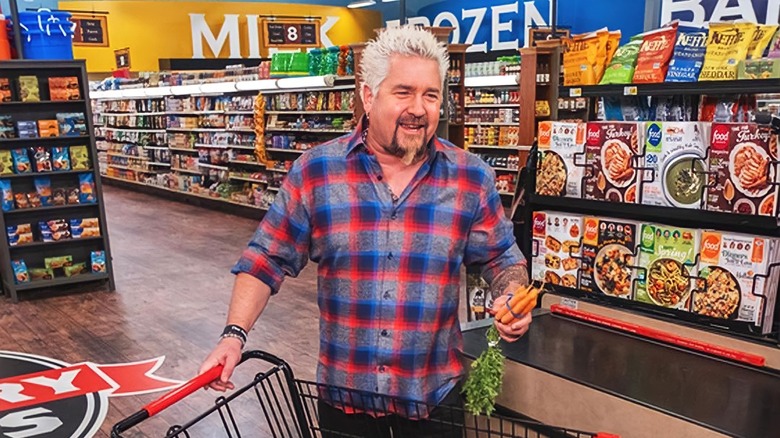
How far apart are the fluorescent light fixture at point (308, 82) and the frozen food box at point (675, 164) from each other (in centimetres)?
690

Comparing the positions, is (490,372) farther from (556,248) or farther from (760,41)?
(760,41)

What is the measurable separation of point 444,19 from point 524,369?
17.4 meters

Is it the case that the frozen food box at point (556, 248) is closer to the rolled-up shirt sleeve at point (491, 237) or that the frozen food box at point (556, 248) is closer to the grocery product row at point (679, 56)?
the grocery product row at point (679, 56)

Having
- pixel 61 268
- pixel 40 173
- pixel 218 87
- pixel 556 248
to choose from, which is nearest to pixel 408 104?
pixel 556 248

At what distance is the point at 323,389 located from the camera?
1729 mm

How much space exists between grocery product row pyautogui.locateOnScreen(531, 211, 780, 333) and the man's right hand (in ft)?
4.25

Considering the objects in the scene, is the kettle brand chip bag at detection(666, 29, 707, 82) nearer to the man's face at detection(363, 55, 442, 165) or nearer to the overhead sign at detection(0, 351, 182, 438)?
the man's face at detection(363, 55, 442, 165)

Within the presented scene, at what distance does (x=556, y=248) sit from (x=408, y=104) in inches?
42.0

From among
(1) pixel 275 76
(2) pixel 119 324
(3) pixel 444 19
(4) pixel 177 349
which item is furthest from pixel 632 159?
(3) pixel 444 19

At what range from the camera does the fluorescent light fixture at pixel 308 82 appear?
8.61 m

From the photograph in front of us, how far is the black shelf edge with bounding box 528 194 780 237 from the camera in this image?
6.15ft

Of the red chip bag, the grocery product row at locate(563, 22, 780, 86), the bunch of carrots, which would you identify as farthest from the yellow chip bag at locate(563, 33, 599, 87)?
the bunch of carrots

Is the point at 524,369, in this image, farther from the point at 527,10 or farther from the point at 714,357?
the point at 527,10

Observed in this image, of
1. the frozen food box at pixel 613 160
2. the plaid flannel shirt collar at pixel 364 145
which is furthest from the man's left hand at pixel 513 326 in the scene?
the frozen food box at pixel 613 160
